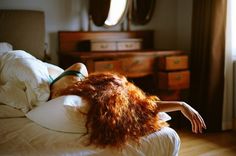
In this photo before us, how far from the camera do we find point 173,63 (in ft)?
8.71

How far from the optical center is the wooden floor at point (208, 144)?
7.70ft

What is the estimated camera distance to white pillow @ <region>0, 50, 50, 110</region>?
4.46ft

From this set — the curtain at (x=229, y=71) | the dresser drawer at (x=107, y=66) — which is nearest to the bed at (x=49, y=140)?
the dresser drawer at (x=107, y=66)

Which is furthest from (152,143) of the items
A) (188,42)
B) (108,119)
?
(188,42)

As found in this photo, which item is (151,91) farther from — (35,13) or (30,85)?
(30,85)

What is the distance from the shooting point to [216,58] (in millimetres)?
2703

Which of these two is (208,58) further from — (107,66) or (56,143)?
(56,143)

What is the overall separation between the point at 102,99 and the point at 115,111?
73mm

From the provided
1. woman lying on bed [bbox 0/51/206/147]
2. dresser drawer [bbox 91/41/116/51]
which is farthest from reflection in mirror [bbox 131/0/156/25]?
woman lying on bed [bbox 0/51/206/147]

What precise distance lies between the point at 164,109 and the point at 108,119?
300mm

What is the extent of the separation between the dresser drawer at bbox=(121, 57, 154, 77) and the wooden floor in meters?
0.69

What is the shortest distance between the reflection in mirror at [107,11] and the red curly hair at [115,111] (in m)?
1.41

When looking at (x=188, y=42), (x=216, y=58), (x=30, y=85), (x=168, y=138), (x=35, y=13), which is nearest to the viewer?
(x=168, y=138)

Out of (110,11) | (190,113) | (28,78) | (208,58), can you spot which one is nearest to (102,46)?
(110,11)
